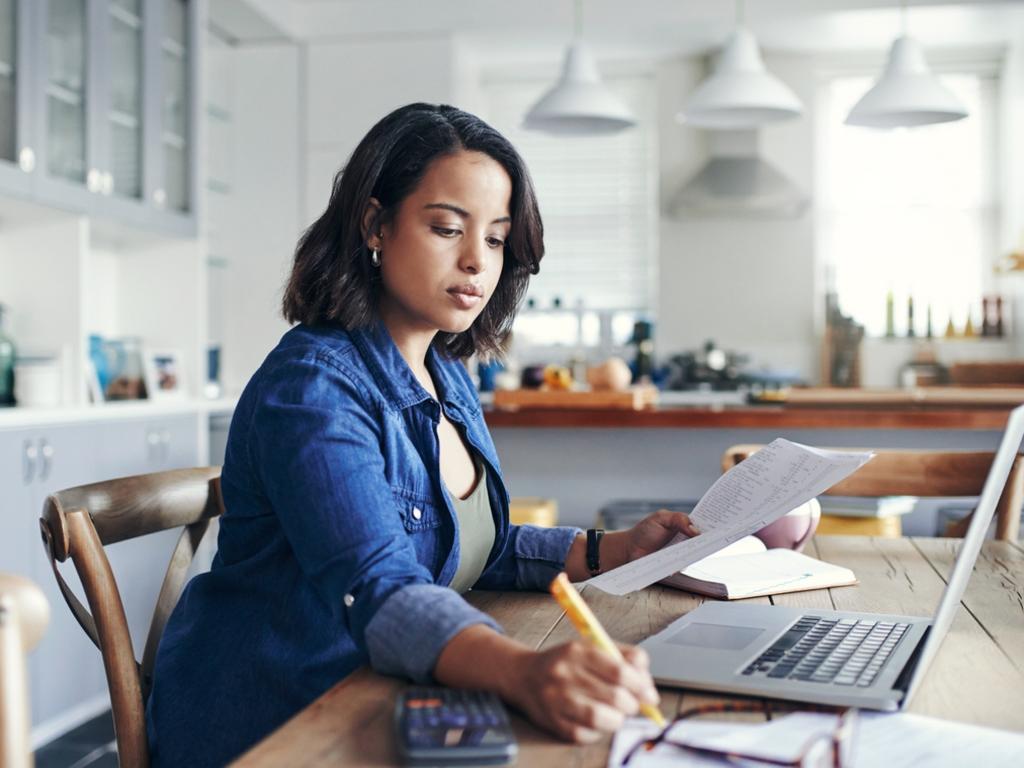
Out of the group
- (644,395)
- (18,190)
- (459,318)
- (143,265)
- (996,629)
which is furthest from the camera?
(143,265)

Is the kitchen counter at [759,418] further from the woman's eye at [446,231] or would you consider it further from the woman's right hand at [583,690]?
the woman's right hand at [583,690]

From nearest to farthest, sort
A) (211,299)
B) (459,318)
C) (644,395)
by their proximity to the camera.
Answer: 1. (459,318)
2. (644,395)
3. (211,299)

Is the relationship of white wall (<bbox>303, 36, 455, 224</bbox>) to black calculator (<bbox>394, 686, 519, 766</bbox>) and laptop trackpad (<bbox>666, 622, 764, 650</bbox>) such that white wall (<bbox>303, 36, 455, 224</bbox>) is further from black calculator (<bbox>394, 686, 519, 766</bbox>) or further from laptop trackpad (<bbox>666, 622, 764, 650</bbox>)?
black calculator (<bbox>394, 686, 519, 766</bbox>)

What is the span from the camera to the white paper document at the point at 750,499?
1.07m

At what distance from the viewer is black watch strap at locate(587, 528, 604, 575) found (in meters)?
1.37

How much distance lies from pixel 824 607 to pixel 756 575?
122mm

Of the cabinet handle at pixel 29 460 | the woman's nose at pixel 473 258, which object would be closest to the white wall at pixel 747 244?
the cabinet handle at pixel 29 460

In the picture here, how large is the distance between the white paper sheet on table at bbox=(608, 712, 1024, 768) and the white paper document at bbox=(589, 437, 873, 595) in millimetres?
291

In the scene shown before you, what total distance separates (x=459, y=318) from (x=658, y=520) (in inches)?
13.6

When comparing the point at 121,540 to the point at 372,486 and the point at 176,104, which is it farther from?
the point at 176,104

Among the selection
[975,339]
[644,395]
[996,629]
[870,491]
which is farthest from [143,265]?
[975,339]

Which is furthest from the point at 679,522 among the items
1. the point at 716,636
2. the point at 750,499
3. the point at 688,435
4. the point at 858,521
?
the point at 688,435

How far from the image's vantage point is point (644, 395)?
3.41 m

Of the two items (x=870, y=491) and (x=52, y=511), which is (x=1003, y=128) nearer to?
(x=870, y=491)
